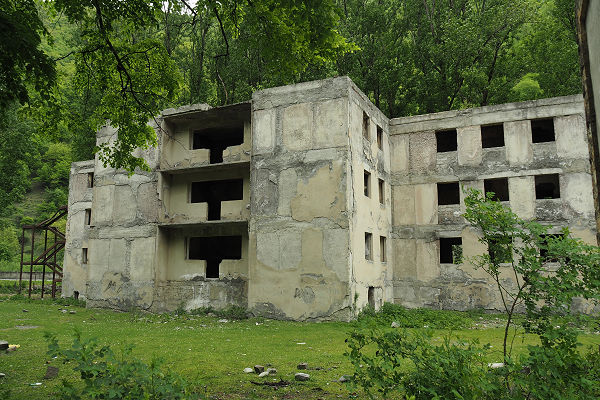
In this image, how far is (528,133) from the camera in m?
17.4

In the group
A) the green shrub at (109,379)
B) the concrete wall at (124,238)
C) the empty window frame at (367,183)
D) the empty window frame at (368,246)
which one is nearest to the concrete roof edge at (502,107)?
the empty window frame at (367,183)

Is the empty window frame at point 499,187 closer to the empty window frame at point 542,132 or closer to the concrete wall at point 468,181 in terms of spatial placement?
the concrete wall at point 468,181

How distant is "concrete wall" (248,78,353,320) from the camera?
47.7ft

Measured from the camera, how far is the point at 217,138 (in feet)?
68.1

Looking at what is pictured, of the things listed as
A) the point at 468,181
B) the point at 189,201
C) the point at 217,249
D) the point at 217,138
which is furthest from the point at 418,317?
the point at 217,138

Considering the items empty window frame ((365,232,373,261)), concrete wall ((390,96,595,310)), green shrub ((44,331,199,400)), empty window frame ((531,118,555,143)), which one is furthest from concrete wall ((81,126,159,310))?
empty window frame ((531,118,555,143))

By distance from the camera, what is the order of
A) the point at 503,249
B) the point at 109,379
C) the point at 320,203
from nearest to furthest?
the point at 109,379 < the point at 503,249 < the point at 320,203

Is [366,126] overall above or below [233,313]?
above

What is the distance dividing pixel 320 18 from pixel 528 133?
13214 mm

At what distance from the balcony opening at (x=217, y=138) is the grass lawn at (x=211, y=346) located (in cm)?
776

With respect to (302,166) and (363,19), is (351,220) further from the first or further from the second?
(363,19)

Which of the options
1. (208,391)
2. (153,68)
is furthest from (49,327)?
(208,391)

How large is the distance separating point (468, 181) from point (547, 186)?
4.20 metres

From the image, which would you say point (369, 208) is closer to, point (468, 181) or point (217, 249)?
point (468, 181)
